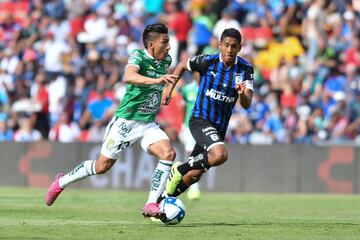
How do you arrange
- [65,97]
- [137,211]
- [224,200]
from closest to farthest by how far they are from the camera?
1. [137,211]
2. [224,200]
3. [65,97]

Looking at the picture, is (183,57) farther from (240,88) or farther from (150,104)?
(240,88)

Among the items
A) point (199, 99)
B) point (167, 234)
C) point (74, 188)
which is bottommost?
point (74, 188)

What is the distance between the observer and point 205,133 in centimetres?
1319

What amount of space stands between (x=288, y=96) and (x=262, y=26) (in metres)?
2.93

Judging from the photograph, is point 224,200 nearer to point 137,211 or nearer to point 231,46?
point 137,211

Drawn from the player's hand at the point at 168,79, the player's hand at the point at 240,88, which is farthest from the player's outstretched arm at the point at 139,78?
the player's hand at the point at 240,88

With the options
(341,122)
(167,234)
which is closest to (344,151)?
(341,122)

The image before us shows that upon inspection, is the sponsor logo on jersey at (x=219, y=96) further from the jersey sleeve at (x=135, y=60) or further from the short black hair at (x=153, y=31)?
the jersey sleeve at (x=135, y=60)

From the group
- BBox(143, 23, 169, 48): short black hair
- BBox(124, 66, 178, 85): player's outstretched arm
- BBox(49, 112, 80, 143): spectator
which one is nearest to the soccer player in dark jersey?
BBox(143, 23, 169, 48): short black hair

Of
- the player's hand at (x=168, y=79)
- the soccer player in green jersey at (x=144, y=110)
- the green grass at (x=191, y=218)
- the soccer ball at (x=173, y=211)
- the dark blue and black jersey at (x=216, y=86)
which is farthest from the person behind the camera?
the dark blue and black jersey at (x=216, y=86)

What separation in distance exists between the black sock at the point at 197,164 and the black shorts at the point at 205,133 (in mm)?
130

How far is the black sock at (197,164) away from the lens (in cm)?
1324

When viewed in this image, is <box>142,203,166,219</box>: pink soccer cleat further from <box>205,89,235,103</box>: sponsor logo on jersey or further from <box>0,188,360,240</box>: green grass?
<box>205,89,235,103</box>: sponsor logo on jersey

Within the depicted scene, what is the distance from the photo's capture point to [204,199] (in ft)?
63.0
